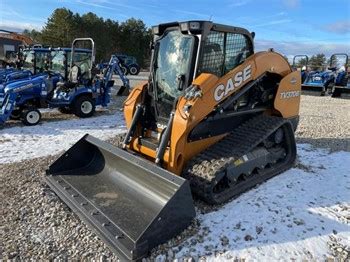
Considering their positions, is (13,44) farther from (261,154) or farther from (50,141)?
(261,154)

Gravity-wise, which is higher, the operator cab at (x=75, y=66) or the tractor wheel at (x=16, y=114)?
the operator cab at (x=75, y=66)

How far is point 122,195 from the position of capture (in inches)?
165

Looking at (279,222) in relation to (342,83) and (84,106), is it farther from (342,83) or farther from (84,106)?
(342,83)

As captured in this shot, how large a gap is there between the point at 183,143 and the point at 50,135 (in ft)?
14.6

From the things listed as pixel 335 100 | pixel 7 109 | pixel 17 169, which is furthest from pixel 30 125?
pixel 335 100

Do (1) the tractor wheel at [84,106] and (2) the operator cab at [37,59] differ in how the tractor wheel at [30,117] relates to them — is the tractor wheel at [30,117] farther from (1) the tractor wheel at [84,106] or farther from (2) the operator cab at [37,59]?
(2) the operator cab at [37,59]

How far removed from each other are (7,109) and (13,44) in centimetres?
1808

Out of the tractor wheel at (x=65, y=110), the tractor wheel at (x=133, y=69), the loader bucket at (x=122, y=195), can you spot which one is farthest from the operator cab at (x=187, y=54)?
the tractor wheel at (x=133, y=69)

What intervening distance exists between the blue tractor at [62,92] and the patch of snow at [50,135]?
0.41 meters

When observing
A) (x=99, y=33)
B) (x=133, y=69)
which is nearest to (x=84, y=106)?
(x=133, y=69)

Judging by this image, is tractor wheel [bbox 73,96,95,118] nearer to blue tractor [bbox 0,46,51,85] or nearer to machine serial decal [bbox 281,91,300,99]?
blue tractor [bbox 0,46,51,85]

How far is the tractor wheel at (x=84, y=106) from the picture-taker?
32.8ft

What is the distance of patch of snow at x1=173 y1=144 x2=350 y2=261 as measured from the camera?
3.36 m

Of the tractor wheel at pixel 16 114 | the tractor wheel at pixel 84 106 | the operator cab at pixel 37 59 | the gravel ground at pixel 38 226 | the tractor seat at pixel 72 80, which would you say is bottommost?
the gravel ground at pixel 38 226
